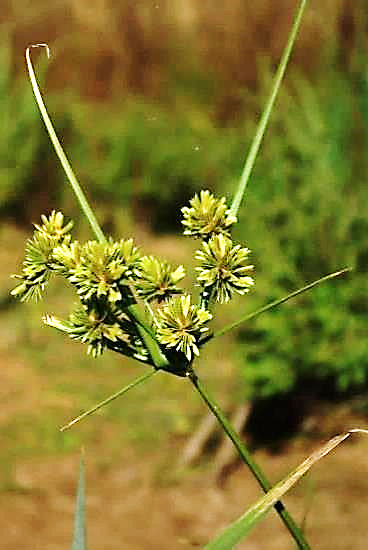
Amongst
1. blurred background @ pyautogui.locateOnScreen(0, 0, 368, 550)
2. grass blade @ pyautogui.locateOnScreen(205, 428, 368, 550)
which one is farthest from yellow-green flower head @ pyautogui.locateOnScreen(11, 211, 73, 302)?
blurred background @ pyautogui.locateOnScreen(0, 0, 368, 550)

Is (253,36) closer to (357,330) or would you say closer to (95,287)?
(357,330)

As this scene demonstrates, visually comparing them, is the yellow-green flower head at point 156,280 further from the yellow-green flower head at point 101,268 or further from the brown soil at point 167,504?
the brown soil at point 167,504

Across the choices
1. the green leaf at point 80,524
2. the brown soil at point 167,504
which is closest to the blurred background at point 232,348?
the brown soil at point 167,504

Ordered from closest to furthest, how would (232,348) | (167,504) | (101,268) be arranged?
(101,268) < (167,504) < (232,348)

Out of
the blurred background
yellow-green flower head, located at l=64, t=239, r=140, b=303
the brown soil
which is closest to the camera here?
yellow-green flower head, located at l=64, t=239, r=140, b=303

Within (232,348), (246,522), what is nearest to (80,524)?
(246,522)

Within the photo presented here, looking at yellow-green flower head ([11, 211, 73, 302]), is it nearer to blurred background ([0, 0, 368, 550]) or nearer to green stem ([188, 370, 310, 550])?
green stem ([188, 370, 310, 550])

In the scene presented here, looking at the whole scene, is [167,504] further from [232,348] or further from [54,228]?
[54,228]
